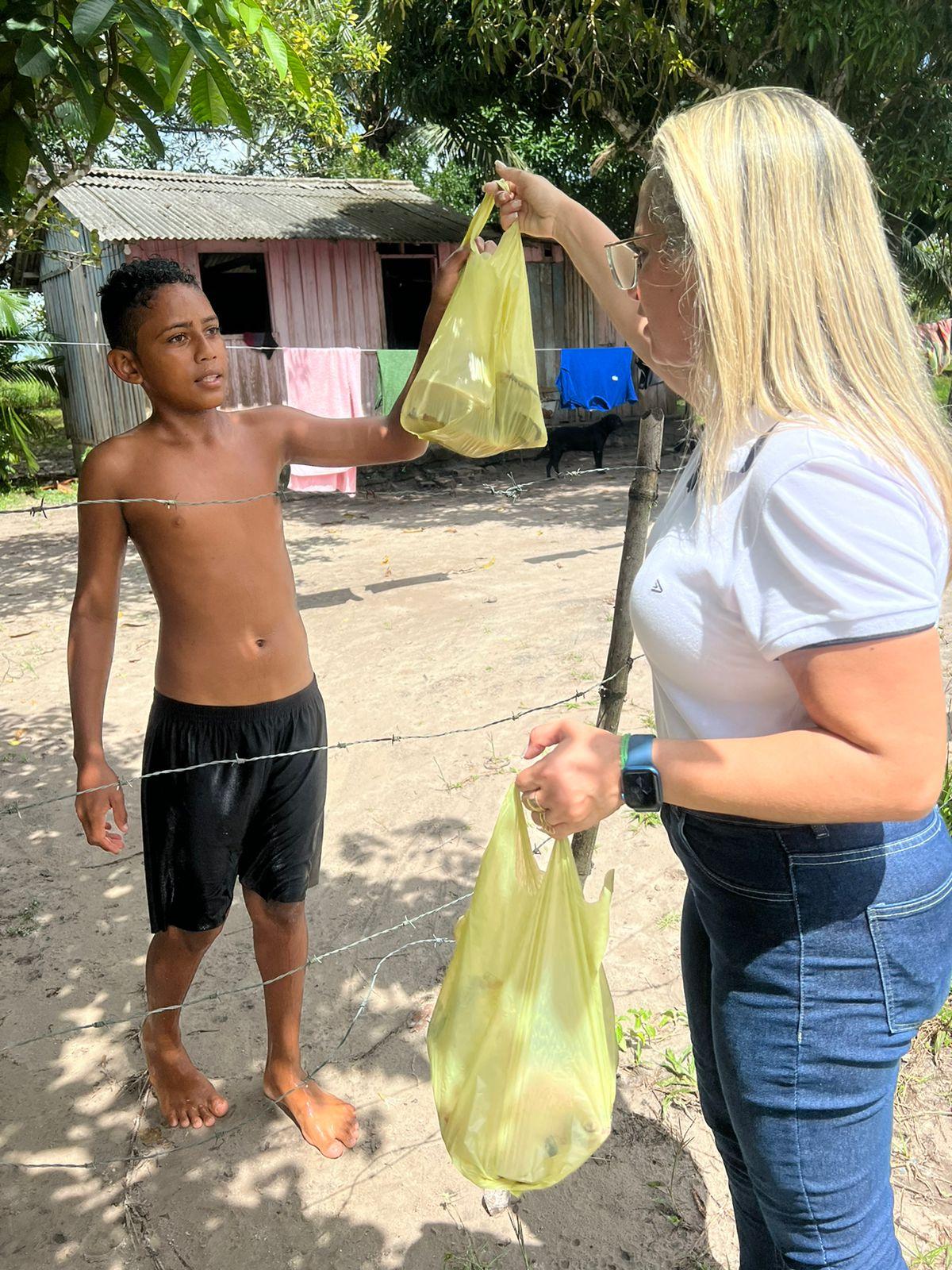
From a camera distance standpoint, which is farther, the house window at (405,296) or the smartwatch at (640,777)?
the house window at (405,296)

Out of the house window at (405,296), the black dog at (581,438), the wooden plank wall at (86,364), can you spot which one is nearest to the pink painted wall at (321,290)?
the house window at (405,296)

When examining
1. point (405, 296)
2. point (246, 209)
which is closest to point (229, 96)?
point (246, 209)

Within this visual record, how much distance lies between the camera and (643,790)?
101 centimetres

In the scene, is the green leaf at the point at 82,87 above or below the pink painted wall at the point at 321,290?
below

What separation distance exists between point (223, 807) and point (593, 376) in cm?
1005

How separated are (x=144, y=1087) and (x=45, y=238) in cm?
1176

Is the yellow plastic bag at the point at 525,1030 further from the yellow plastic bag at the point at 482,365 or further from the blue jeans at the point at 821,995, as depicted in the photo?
the yellow plastic bag at the point at 482,365

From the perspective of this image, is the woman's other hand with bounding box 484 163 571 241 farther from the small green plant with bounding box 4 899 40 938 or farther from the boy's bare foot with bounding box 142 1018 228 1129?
the small green plant with bounding box 4 899 40 938

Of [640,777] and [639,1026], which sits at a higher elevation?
[640,777]

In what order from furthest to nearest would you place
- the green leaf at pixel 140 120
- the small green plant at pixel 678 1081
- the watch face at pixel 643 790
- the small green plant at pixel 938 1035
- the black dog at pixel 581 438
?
the black dog at pixel 581 438 → the small green plant at pixel 938 1035 → the small green plant at pixel 678 1081 → the green leaf at pixel 140 120 → the watch face at pixel 643 790

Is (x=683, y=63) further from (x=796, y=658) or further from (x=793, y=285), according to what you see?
(x=796, y=658)

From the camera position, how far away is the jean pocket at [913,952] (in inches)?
40.4

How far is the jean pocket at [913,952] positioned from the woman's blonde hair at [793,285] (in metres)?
0.46

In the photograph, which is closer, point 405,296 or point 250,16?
point 250,16
